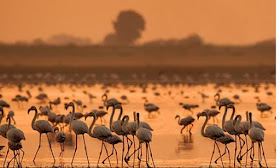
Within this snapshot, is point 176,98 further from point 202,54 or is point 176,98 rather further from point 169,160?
point 202,54

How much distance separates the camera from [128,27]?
321ft

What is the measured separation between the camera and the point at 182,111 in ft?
111

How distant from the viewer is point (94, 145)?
21.4 meters

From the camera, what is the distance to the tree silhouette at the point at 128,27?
85.7 metres

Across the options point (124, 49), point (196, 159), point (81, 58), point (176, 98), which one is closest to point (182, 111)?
point (176, 98)

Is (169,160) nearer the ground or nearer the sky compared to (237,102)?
nearer the ground

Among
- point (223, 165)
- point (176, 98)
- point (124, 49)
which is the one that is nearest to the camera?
point (223, 165)

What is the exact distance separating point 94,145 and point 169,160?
3522 millimetres

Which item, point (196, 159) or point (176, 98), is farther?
point (176, 98)

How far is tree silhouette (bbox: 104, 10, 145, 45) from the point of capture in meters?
85.7

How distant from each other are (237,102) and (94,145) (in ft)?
62.2
